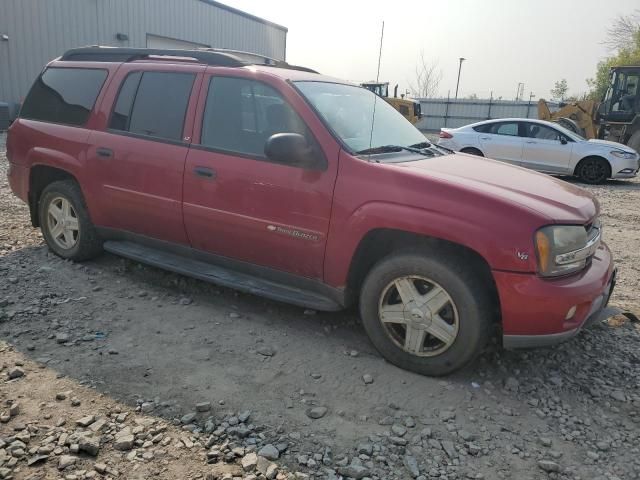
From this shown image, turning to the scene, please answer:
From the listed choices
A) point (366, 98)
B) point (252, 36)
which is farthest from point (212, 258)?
point (252, 36)

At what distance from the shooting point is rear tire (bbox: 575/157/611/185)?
12.2 metres

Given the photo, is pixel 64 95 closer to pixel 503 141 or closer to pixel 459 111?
pixel 503 141

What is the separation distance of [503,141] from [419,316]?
10551mm

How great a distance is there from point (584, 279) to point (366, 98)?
226cm

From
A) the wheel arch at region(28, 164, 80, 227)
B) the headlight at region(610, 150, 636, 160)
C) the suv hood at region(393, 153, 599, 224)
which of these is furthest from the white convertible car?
the wheel arch at region(28, 164, 80, 227)

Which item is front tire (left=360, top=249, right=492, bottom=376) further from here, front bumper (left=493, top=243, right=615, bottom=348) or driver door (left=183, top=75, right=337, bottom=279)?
driver door (left=183, top=75, right=337, bottom=279)

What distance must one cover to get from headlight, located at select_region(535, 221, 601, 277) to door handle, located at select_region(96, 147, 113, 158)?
337 cm

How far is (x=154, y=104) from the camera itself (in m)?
4.26

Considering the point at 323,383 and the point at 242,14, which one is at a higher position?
the point at 242,14

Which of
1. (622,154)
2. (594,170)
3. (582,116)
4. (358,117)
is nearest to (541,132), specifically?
(594,170)

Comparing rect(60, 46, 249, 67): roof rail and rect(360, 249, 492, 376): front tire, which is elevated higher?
rect(60, 46, 249, 67): roof rail

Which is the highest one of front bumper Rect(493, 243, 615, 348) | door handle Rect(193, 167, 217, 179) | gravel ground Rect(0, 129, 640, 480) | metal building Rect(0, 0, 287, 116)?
metal building Rect(0, 0, 287, 116)

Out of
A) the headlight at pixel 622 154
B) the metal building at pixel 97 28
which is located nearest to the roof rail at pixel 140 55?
the headlight at pixel 622 154

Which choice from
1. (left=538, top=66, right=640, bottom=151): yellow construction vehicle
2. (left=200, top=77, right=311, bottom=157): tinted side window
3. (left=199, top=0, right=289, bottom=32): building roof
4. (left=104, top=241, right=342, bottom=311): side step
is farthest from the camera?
(left=199, top=0, right=289, bottom=32): building roof
